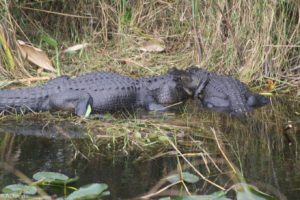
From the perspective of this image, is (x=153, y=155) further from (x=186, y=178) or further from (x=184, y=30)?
(x=184, y=30)

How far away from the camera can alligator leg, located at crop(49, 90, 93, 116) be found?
4641mm

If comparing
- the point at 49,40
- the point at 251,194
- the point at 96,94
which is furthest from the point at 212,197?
the point at 49,40

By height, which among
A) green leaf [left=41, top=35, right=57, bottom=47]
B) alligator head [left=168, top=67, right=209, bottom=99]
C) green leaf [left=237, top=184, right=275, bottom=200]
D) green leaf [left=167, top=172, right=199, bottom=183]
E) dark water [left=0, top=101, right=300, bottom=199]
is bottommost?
dark water [left=0, top=101, right=300, bottom=199]

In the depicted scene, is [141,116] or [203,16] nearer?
[141,116]

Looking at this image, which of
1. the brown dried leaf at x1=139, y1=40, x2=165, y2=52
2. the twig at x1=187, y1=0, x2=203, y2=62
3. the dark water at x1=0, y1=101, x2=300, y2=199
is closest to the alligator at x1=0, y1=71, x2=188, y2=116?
the dark water at x1=0, y1=101, x2=300, y2=199

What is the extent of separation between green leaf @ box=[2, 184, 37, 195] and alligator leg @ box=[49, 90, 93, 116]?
217 centimetres

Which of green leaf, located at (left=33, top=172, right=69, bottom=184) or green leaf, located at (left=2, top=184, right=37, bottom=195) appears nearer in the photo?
green leaf, located at (left=2, top=184, right=37, bottom=195)

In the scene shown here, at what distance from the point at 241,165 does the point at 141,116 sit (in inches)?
72.1

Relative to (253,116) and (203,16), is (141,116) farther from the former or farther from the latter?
(203,16)

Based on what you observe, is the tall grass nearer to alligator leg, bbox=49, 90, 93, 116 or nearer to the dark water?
the dark water

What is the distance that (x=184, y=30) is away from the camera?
6.76 metres

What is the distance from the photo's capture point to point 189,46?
6578 mm

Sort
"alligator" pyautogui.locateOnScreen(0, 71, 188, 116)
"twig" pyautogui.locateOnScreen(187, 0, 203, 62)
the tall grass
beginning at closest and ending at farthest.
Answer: "alligator" pyautogui.locateOnScreen(0, 71, 188, 116) < the tall grass < "twig" pyautogui.locateOnScreen(187, 0, 203, 62)

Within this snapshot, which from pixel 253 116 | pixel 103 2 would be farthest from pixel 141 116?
pixel 103 2
